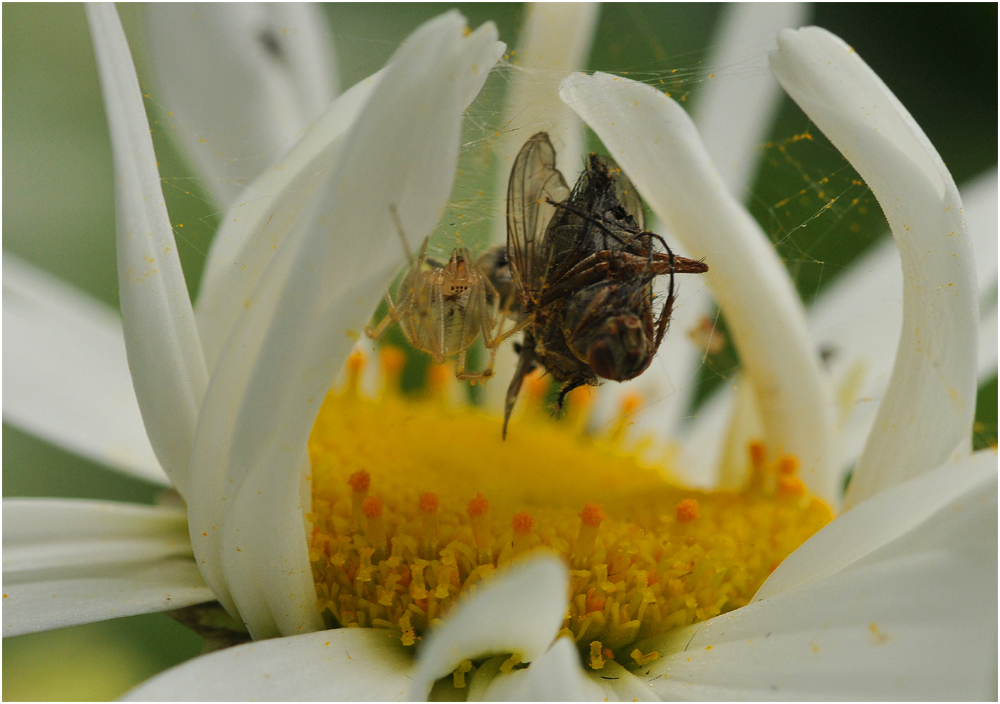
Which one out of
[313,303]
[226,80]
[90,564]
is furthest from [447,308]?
[226,80]

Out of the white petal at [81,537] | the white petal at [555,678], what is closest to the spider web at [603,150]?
the white petal at [81,537]

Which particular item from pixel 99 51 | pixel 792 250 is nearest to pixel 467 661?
pixel 99 51

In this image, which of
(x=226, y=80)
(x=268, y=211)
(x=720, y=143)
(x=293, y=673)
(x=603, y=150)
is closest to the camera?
(x=293, y=673)

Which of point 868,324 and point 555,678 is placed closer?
point 555,678

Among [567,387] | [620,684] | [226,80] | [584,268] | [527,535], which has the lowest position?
[620,684]

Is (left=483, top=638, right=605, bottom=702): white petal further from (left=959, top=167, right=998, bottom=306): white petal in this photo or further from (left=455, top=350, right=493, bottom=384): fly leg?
(left=959, top=167, right=998, bottom=306): white petal

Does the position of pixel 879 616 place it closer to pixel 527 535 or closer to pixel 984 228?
pixel 527 535

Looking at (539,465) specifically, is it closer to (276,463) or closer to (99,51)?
(276,463)

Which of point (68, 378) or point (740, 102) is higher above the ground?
point (740, 102)
